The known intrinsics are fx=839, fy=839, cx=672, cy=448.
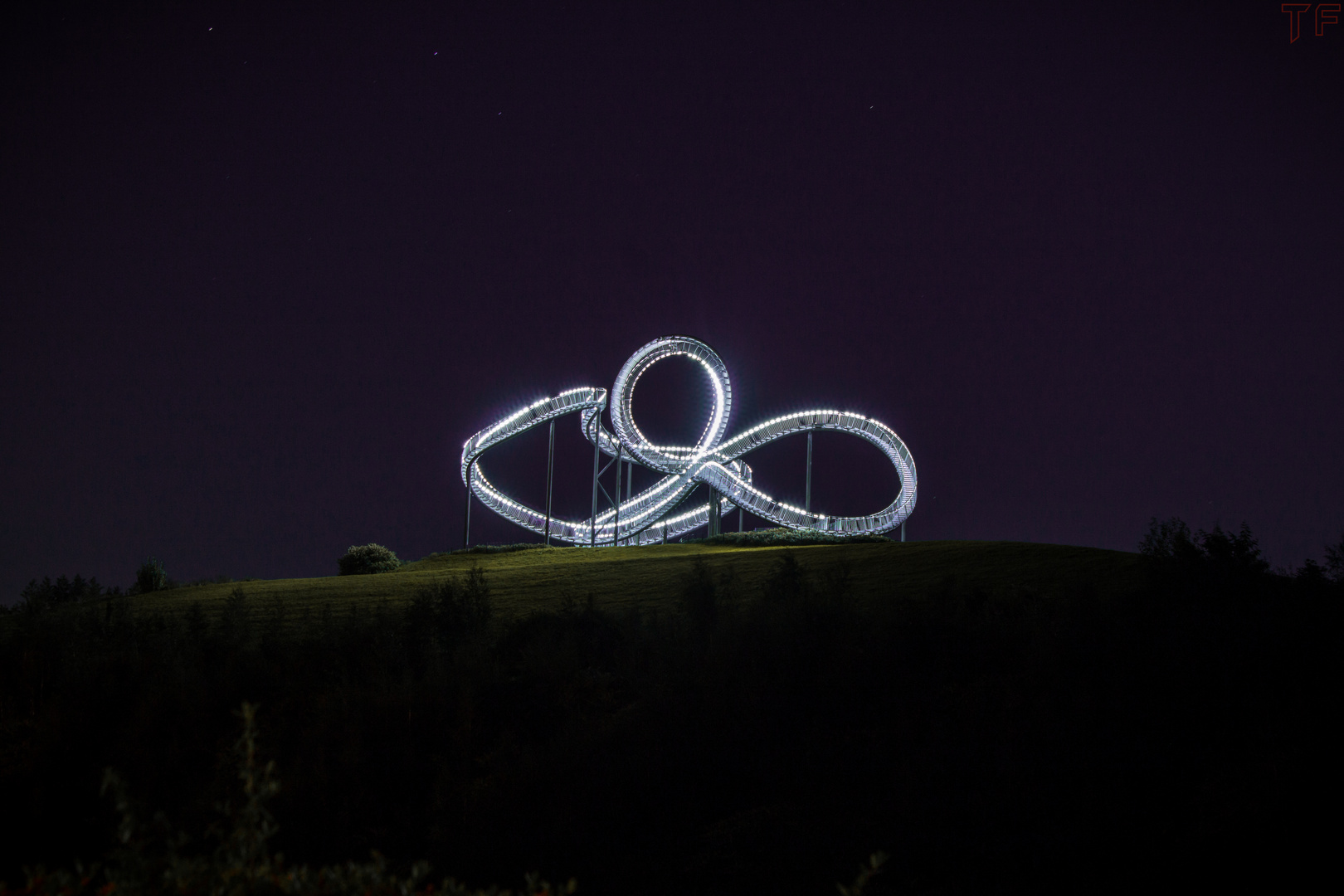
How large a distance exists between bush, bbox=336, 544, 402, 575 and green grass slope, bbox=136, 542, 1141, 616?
12.5 feet

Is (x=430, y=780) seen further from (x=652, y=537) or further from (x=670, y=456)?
(x=652, y=537)

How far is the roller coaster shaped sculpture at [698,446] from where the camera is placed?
3588cm

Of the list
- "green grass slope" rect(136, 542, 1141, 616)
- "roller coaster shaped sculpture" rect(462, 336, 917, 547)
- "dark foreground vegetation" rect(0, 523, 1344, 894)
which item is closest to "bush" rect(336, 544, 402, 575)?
"green grass slope" rect(136, 542, 1141, 616)

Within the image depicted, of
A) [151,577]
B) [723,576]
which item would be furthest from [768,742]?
[151,577]

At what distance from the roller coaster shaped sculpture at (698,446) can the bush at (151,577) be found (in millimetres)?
14118

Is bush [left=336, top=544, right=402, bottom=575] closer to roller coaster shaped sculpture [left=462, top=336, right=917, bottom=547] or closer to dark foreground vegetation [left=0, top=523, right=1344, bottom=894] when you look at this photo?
roller coaster shaped sculpture [left=462, top=336, right=917, bottom=547]

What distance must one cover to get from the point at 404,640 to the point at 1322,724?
12495 millimetres

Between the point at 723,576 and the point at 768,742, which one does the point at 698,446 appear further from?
the point at 768,742

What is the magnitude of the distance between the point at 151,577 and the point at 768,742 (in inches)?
992

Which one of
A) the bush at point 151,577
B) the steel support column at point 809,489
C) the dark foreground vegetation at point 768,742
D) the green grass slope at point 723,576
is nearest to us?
the dark foreground vegetation at point 768,742

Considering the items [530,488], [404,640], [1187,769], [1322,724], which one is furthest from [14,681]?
[530,488]

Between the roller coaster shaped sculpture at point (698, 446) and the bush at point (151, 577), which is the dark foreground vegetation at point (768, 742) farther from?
the roller coaster shaped sculpture at point (698, 446)

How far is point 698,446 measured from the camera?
38.4 metres

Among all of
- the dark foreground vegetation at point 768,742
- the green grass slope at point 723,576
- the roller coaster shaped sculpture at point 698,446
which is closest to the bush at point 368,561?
the green grass slope at point 723,576
